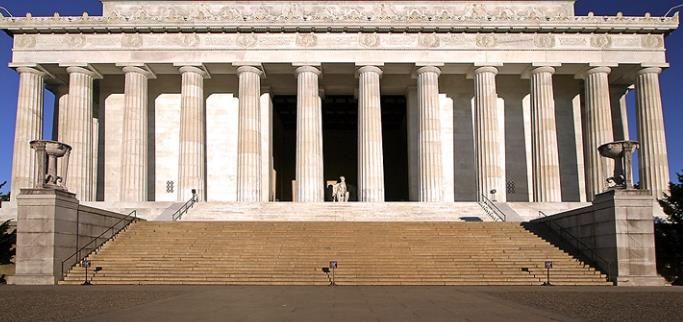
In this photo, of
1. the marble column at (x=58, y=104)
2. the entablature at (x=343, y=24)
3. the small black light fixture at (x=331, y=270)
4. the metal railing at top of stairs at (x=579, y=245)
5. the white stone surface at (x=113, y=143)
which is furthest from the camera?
the marble column at (x=58, y=104)

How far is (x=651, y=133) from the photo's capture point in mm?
46906

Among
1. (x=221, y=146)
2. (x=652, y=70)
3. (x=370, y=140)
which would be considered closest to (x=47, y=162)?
(x=370, y=140)

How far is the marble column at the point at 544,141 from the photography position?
153 ft

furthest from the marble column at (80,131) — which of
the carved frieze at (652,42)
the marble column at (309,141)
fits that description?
the carved frieze at (652,42)

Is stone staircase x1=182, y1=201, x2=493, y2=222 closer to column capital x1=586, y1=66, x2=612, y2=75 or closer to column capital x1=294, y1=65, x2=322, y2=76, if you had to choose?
column capital x1=294, y1=65, x2=322, y2=76

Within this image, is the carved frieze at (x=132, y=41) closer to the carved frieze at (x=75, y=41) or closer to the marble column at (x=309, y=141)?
the carved frieze at (x=75, y=41)

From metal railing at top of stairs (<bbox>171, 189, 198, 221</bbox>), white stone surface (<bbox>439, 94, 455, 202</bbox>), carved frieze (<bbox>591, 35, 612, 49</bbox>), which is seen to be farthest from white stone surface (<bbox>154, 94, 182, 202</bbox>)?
carved frieze (<bbox>591, 35, 612, 49</bbox>)

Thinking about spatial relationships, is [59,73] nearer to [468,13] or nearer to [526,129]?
[468,13]

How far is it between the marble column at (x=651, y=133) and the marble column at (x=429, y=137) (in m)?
14.1

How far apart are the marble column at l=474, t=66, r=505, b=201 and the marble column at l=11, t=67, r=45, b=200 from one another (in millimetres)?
30778

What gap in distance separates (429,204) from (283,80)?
53.9ft

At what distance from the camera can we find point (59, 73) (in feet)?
162

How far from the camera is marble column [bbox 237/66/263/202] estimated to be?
46.3 meters

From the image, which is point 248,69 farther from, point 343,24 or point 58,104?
point 58,104
